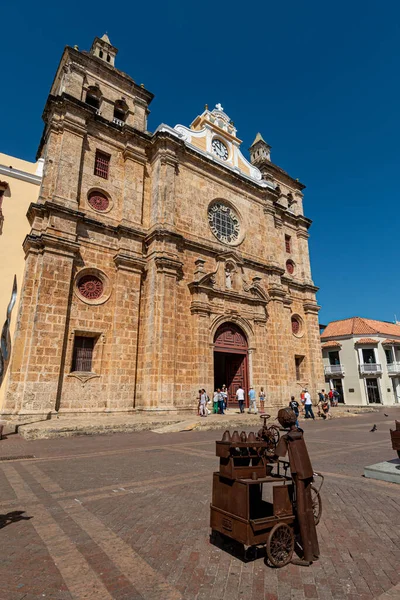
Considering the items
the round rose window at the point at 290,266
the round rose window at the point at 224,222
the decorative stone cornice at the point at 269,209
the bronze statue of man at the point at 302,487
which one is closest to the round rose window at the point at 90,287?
the round rose window at the point at 224,222

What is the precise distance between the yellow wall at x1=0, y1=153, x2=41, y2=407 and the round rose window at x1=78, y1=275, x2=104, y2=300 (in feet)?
8.54

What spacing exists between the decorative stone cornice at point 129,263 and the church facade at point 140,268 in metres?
0.06

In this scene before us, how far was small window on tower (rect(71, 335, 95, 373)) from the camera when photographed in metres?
15.2

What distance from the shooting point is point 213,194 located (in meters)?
22.0

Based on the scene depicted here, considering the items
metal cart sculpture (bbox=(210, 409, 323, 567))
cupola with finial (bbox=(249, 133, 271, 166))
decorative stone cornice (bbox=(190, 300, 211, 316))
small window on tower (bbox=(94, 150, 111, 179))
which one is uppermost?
cupola with finial (bbox=(249, 133, 271, 166))

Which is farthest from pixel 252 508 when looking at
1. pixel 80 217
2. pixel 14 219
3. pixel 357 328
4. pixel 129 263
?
pixel 357 328

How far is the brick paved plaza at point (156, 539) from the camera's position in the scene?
2861 millimetres

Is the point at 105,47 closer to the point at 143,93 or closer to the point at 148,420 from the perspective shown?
the point at 143,93

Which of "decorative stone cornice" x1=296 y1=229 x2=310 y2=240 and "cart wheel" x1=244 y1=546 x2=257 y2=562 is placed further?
"decorative stone cornice" x1=296 y1=229 x2=310 y2=240

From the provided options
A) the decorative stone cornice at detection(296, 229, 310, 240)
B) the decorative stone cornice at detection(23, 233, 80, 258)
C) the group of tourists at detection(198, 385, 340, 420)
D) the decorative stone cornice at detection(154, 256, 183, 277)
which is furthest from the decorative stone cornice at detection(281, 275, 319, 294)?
the decorative stone cornice at detection(23, 233, 80, 258)

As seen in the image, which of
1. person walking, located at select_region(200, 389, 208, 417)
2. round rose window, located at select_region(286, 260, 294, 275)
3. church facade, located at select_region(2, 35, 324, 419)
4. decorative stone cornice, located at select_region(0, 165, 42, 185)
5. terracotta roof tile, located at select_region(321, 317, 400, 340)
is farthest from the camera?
terracotta roof tile, located at select_region(321, 317, 400, 340)

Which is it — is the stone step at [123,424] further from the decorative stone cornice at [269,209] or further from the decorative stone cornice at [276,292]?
the decorative stone cornice at [269,209]

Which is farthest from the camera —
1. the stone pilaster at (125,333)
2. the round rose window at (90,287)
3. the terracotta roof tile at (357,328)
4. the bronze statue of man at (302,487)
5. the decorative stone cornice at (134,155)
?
the terracotta roof tile at (357,328)

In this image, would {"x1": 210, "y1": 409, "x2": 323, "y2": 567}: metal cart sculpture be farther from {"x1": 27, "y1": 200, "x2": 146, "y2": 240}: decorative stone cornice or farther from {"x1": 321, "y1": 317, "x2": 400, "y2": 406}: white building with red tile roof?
{"x1": 321, "y1": 317, "x2": 400, "y2": 406}: white building with red tile roof
